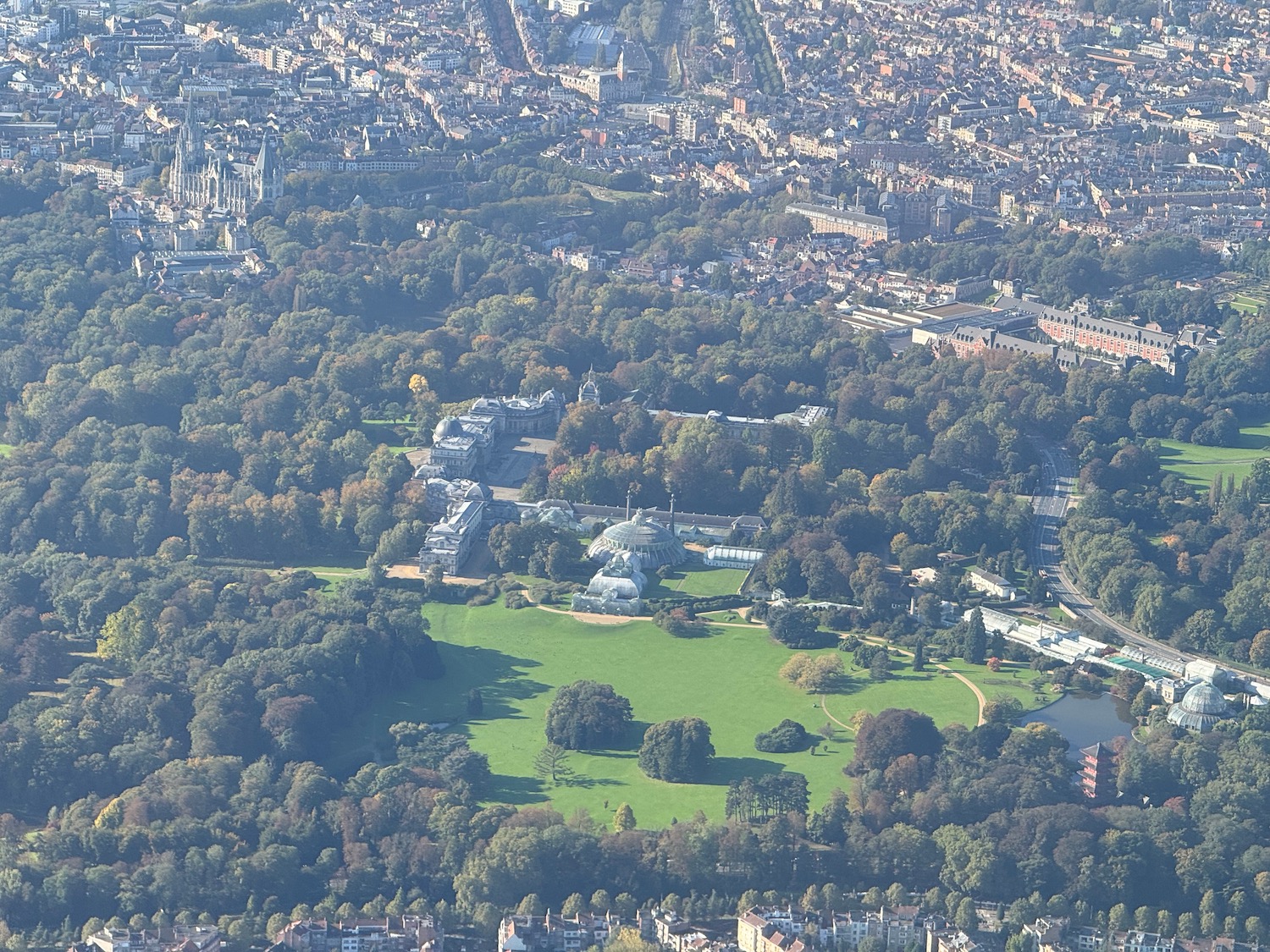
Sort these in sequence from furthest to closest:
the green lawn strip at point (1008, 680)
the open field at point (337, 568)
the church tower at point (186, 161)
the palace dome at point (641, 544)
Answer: the church tower at point (186, 161) → the palace dome at point (641, 544) → the open field at point (337, 568) → the green lawn strip at point (1008, 680)

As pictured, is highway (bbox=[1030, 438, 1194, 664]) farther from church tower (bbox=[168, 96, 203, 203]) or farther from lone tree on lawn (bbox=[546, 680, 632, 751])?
church tower (bbox=[168, 96, 203, 203])

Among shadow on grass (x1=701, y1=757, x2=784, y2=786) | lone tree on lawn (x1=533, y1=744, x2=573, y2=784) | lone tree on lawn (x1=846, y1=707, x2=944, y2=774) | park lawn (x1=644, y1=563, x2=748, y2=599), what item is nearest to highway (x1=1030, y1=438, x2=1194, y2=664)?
park lawn (x1=644, y1=563, x2=748, y2=599)

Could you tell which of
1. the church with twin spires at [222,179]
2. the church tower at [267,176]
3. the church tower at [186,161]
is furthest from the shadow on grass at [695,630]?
the church tower at [186,161]

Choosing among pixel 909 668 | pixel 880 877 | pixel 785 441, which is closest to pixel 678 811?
pixel 880 877

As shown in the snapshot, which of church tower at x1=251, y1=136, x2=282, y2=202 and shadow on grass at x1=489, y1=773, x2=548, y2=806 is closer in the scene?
shadow on grass at x1=489, y1=773, x2=548, y2=806

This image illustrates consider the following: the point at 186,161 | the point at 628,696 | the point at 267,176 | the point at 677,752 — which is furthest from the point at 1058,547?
the point at 186,161

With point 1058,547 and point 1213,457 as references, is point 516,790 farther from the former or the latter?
point 1213,457

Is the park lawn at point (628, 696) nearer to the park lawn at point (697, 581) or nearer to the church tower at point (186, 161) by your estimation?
the park lawn at point (697, 581)
